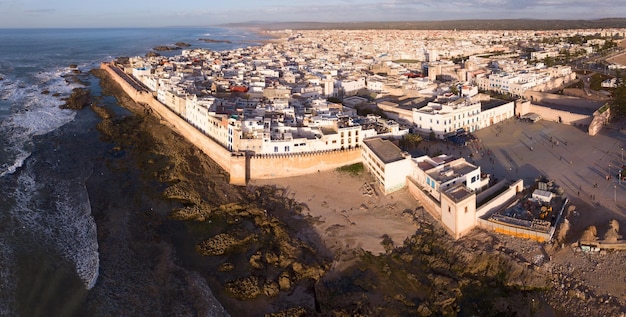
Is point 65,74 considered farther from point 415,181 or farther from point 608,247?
point 608,247

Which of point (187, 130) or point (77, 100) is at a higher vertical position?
point (77, 100)

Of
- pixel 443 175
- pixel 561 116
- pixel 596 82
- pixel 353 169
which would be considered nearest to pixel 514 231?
pixel 443 175

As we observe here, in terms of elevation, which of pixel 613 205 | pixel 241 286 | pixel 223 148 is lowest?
pixel 241 286

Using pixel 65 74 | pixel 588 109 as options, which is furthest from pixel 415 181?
pixel 65 74

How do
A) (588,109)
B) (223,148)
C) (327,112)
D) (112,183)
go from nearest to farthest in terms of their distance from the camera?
1. (112,183)
2. (223,148)
3. (327,112)
4. (588,109)

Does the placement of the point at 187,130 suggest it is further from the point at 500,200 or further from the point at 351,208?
the point at 500,200

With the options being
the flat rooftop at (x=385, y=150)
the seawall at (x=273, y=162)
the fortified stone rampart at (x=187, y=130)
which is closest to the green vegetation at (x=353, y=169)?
the seawall at (x=273, y=162)

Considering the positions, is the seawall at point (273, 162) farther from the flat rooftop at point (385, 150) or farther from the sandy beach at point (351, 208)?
the flat rooftop at point (385, 150)
